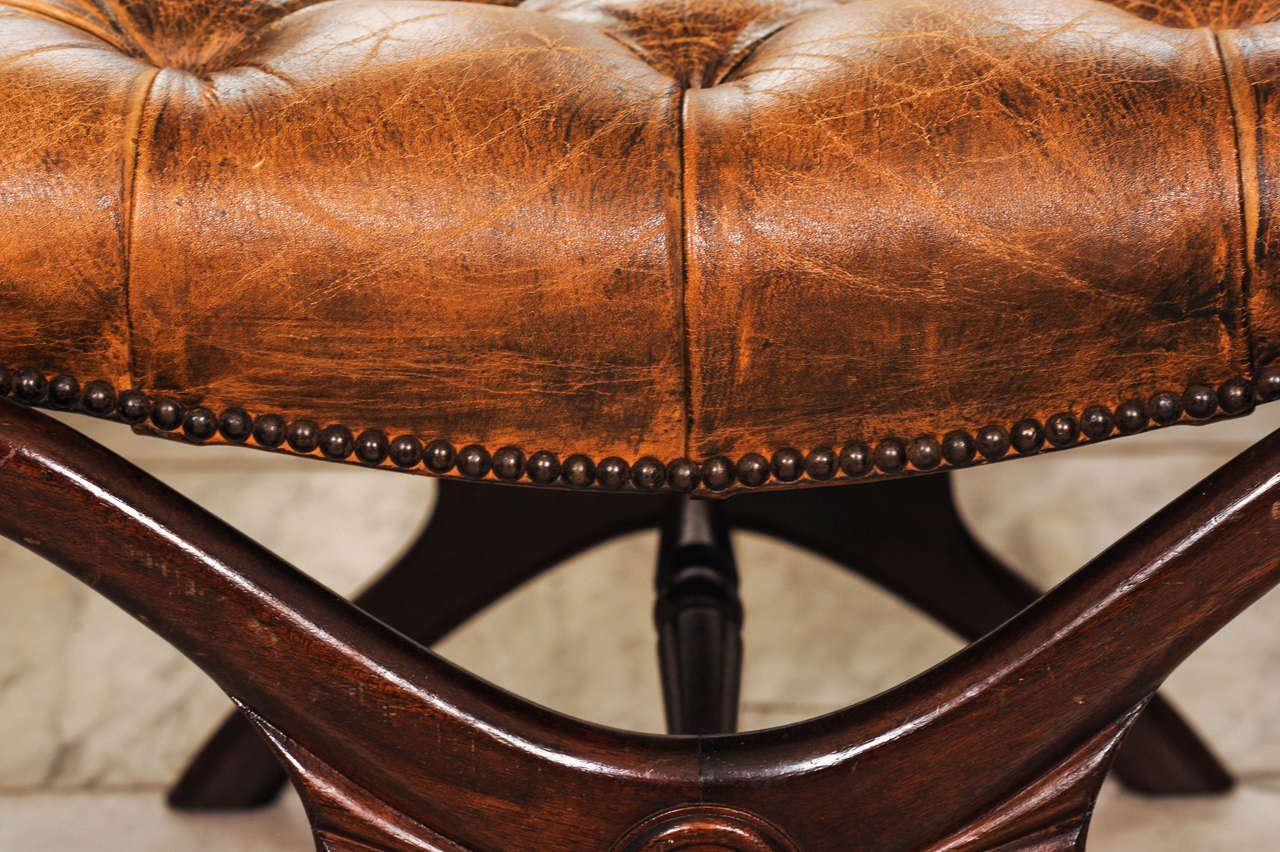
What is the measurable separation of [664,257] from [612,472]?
7 cm

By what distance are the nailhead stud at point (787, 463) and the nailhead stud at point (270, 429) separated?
0.49 feet

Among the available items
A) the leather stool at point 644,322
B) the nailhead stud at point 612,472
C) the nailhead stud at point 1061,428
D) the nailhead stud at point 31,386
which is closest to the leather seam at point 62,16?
the leather stool at point 644,322

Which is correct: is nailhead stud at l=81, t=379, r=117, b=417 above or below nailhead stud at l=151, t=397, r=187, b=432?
above

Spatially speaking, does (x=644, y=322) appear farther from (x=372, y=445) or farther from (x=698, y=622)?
(x=698, y=622)

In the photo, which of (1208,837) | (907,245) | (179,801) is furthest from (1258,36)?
(179,801)

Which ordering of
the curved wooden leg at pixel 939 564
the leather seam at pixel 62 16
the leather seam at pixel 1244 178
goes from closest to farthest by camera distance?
the leather seam at pixel 1244 178 < the leather seam at pixel 62 16 < the curved wooden leg at pixel 939 564

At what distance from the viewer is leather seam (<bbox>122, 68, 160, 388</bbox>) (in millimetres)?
422

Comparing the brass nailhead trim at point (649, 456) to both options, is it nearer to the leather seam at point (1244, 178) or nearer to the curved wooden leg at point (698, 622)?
the leather seam at point (1244, 178)

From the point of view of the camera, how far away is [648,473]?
44 cm

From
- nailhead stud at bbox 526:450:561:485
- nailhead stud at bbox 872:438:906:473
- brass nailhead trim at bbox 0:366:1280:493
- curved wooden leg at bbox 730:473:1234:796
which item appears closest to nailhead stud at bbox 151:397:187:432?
brass nailhead trim at bbox 0:366:1280:493

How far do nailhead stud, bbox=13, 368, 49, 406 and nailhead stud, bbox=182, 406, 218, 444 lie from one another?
4 centimetres

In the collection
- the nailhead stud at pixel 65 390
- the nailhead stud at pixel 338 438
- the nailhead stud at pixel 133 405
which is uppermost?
the nailhead stud at pixel 65 390

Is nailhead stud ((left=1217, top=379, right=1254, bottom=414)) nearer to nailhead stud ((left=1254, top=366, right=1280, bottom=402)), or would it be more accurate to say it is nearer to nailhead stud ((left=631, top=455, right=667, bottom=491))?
nailhead stud ((left=1254, top=366, right=1280, bottom=402))

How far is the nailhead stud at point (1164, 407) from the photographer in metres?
0.44
